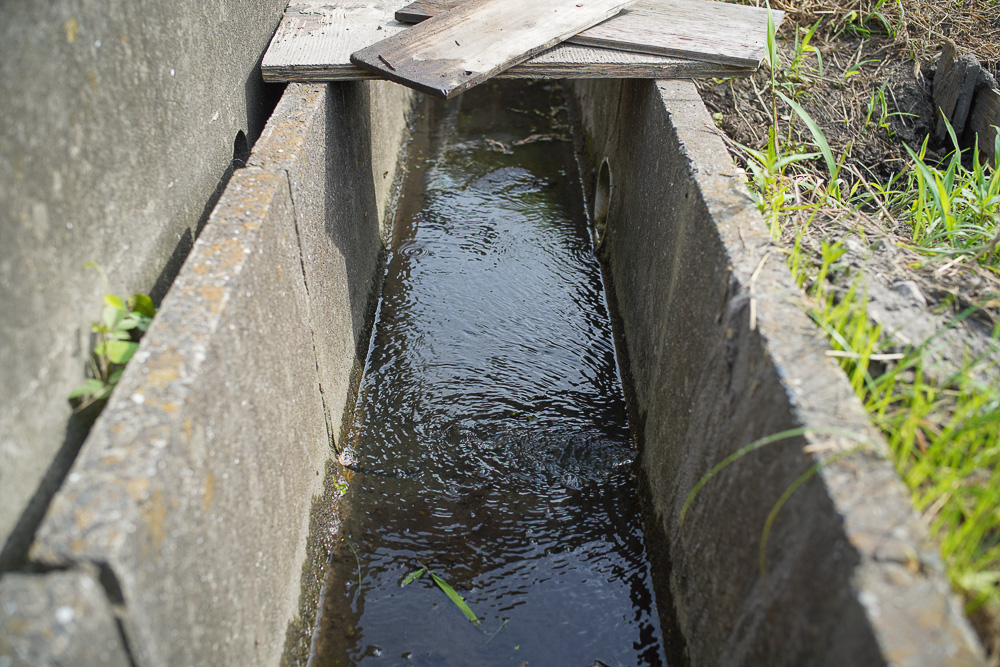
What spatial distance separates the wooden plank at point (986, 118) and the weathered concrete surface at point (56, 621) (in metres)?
4.33

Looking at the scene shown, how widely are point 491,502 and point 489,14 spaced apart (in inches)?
95.8

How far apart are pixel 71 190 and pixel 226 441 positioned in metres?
0.69

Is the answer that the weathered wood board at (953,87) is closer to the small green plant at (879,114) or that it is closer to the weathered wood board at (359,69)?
the small green plant at (879,114)

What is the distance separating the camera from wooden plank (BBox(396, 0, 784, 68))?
11.2 feet

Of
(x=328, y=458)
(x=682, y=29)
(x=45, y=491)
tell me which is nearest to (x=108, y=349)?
(x=45, y=491)

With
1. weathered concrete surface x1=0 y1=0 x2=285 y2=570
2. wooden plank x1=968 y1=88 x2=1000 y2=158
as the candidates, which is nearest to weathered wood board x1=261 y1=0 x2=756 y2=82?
weathered concrete surface x1=0 y1=0 x2=285 y2=570

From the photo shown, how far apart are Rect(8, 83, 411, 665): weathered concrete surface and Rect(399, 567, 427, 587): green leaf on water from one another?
0.40 meters

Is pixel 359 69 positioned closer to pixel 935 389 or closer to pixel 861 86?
pixel 935 389

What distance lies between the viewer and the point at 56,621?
3.67ft

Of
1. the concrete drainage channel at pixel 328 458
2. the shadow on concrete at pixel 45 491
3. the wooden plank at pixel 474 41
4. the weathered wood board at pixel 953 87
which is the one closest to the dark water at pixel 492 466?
the concrete drainage channel at pixel 328 458

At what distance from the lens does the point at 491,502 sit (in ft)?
9.24

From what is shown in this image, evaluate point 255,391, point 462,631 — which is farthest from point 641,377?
point 255,391

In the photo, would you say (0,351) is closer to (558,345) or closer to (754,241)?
(754,241)

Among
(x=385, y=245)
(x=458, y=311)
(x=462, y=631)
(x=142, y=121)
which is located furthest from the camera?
(x=385, y=245)
